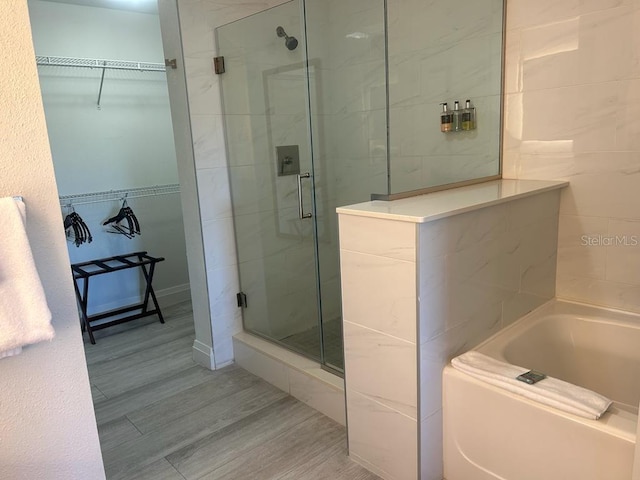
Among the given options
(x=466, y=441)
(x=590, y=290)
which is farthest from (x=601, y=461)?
(x=590, y=290)

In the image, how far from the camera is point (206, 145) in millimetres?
2709

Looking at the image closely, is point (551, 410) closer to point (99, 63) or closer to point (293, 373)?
point (293, 373)

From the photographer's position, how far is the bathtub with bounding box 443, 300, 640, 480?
4.52ft

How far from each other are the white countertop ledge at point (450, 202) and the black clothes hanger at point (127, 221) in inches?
98.0

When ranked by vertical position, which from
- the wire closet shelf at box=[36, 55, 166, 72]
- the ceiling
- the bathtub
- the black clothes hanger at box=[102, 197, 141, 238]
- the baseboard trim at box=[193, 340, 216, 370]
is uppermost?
the ceiling

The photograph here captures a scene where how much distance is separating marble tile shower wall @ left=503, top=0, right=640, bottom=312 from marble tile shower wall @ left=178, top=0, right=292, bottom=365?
157 centimetres

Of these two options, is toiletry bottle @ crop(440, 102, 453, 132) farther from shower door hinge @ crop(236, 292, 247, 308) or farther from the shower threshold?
shower door hinge @ crop(236, 292, 247, 308)

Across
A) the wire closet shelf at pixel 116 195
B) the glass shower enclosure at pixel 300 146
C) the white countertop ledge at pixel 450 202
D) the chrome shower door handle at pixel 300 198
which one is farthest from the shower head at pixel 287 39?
the wire closet shelf at pixel 116 195

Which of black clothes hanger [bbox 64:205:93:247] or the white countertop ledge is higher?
the white countertop ledge

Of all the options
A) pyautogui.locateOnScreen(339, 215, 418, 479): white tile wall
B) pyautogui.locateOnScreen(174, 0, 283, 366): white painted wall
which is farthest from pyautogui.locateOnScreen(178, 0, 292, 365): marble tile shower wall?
pyautogui.locateOnScreen(339, 215, 418, 479): white tile wall

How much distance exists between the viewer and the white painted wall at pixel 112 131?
336 centimetres

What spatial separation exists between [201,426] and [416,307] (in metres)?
1.35

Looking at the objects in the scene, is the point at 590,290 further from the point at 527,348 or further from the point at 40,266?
the point at 40,266

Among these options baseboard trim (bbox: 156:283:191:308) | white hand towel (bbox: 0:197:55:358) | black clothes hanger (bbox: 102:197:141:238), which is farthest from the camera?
baseboard trim (bbox: 156:283:191:308)
